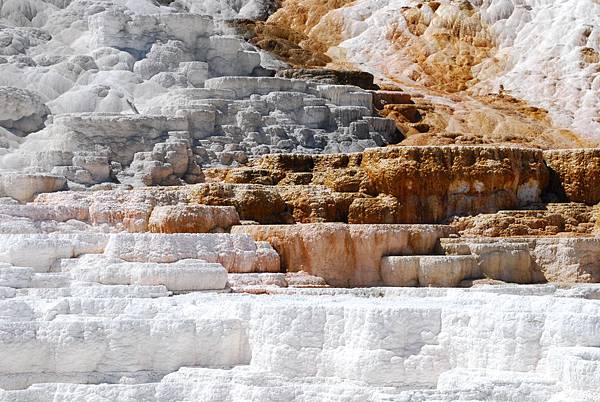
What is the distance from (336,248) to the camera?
14.0 meters

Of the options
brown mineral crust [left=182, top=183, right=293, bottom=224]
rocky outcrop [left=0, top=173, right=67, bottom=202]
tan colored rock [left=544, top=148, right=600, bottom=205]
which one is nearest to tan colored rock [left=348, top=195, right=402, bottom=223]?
brown mineral crust [left=182, top=183, right=293, bottom=224]

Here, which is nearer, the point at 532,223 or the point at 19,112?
the point at 532,223

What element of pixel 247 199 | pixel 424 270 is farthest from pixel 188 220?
pixel 424 270

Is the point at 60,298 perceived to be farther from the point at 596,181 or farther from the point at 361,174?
the point at 596,181

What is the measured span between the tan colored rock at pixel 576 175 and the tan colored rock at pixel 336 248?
18.5ft

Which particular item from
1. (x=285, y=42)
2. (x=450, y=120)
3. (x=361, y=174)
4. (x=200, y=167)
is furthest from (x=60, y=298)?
(x=285, y=42)

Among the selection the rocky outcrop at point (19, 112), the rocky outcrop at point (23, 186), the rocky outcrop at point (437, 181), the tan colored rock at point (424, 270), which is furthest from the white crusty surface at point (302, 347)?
the rocky outcrop at point (19, 112)

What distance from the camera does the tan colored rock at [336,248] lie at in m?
13.9

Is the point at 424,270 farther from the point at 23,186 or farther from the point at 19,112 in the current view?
the point at 19,112

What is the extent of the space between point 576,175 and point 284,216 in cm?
560

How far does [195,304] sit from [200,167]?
33.7 ft

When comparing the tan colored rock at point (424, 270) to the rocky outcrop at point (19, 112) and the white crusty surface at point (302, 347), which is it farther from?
the rocky outcrop at point (19, 112)

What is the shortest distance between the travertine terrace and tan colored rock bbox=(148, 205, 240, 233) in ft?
0.10

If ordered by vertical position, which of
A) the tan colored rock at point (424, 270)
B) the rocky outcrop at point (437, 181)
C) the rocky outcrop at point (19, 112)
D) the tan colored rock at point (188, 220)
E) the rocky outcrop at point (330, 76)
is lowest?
the tan colored rock at point (424, 270)
